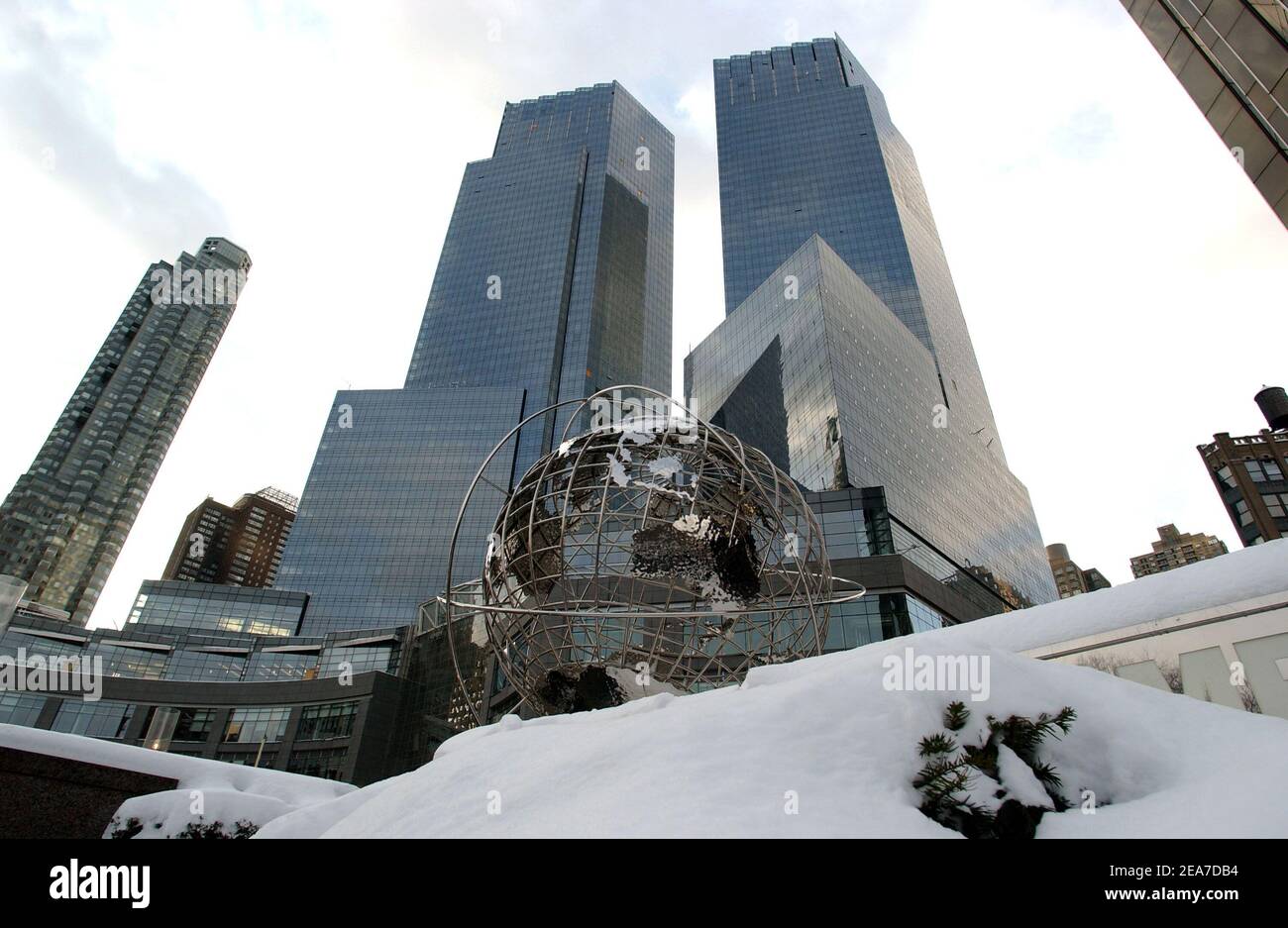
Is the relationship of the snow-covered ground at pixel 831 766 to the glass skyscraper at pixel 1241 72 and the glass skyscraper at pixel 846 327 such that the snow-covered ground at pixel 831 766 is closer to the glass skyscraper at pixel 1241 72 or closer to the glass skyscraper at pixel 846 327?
the glass skyscraper at pixel 1241 72

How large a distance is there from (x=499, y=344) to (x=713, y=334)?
136 feet

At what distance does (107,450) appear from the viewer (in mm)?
133875

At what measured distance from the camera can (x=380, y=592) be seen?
90312 mm

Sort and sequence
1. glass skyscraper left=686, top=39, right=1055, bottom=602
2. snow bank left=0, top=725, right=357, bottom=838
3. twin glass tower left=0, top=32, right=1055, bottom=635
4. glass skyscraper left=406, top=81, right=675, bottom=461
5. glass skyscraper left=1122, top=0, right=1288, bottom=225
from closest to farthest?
glass skyscraper left=1122, top=0, right=1288, bottom=225 < snow bank left=0, top=725, right=357, bottom=838 < glass skyscraper left=686, top=39, right=1055, bottom=602 < twin glass tower left=0, top=32, right=1055, bottom=635 < glass skyscraper left=406, top=81, right=675, bottom=461

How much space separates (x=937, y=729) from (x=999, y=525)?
10304cm

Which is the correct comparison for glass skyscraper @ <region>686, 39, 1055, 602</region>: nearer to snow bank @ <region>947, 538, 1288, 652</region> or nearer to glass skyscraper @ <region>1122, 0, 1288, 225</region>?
glass skyscraper @ <region>1122, 0, 1288, 225</region>

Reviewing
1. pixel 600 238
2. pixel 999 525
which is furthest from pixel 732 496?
pixel 600 238

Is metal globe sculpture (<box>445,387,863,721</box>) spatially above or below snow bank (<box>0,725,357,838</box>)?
above

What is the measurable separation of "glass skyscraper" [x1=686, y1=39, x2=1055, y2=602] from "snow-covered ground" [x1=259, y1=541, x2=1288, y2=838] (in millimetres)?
52481

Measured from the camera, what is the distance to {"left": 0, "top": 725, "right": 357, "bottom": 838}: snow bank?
12.3 meters

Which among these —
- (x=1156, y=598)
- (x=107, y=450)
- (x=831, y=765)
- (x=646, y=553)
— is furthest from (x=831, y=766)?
(x=107, y=450)

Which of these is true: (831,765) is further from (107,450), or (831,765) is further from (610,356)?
(107,450)

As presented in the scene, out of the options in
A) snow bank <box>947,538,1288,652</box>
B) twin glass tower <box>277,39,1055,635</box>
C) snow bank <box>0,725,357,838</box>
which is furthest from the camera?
twin glass tower <box>277,39,1055,635</box>

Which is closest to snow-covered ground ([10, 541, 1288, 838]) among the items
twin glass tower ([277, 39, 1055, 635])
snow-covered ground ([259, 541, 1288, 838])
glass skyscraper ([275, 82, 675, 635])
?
snow-covered ground ([259, 541, 1288, 838])
